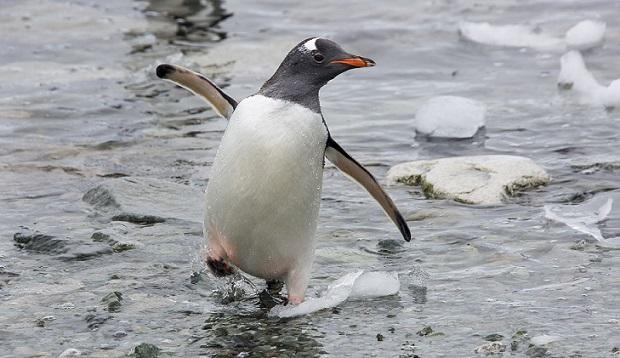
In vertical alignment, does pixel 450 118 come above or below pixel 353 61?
below

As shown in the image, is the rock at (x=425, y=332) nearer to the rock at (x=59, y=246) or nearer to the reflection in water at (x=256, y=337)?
the reflection in water at (x=256, y=337)

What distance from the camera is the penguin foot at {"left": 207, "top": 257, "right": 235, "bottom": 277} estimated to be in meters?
5.14

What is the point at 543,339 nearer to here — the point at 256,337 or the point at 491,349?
the point at 491,349

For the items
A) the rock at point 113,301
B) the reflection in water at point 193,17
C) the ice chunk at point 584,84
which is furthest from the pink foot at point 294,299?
the reflection in water at point 193,17

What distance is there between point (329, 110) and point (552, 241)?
3640 mm

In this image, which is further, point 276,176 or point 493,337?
point 276,176

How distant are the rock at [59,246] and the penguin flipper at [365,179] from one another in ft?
3.89

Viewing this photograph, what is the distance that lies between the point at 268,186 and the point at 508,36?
696 cm

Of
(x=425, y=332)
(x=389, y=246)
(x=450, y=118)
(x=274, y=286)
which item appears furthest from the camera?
(x=450, y=118)

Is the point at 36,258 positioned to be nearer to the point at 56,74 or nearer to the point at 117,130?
the point at 117,130

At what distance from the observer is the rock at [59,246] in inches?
216

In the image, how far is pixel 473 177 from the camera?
6.90 m

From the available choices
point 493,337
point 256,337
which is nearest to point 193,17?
point 256,337

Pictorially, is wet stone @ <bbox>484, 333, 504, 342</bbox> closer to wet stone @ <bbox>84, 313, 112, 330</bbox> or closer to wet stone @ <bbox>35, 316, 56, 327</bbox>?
wet stone @ <bbox>84, 313, 112, 330</bbox>
